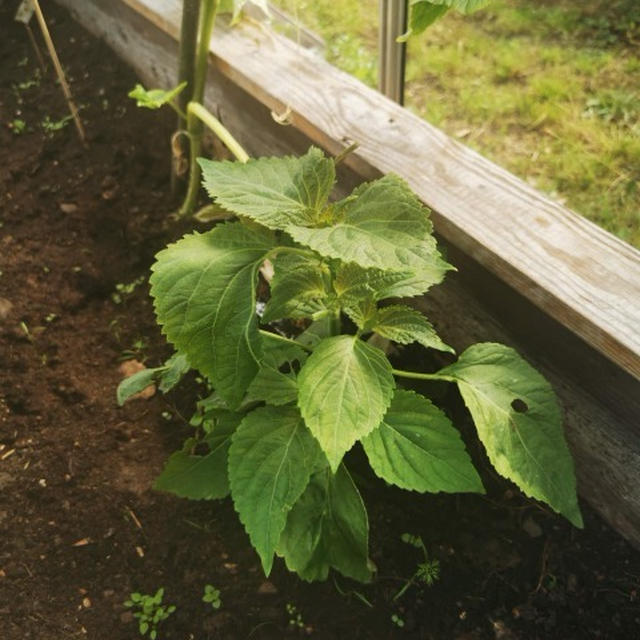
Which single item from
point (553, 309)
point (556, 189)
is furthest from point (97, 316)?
point (556, 189)

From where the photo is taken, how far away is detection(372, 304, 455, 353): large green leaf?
127cm

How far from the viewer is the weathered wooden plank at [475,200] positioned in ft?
4.27

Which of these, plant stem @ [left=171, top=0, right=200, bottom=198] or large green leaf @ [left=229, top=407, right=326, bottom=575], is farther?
plant stem @ [left=171, top=0, right=200, bottom=198]

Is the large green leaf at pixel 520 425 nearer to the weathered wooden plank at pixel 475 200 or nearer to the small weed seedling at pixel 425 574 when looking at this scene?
the weathered wooden plank at pixel 475 200

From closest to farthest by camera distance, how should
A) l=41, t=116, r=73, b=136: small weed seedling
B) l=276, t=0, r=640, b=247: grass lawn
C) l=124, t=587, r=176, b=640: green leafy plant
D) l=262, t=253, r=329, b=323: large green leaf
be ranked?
l=262, t=253, r=329, b=323: large green leaf → l=124, t=587, r=176, b=640: green leafy plant → l=276, t=0, r=640, b=247: grass lawn → l=41, t=116, r=73, b=136: small weed seedling

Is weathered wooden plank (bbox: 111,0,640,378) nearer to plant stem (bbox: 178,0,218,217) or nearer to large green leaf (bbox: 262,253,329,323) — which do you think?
plant stem (bbox: 178,0,218,217)

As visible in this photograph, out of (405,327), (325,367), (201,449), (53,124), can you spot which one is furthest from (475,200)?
(53,124)

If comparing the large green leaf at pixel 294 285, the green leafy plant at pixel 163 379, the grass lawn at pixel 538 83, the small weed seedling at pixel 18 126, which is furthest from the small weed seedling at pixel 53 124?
the large green leaf at pixel 294 285

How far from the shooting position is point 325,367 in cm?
115

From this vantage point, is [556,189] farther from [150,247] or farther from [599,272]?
[150,247]

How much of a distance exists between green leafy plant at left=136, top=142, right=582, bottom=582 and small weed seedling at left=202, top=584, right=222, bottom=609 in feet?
0.79

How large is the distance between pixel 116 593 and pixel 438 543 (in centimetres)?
78

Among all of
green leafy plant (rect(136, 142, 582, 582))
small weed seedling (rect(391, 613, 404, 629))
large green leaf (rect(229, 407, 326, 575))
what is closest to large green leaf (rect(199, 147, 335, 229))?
green leafy plant (rect(136, 142, 582, 582))

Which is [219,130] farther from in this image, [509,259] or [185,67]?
[509,259]
